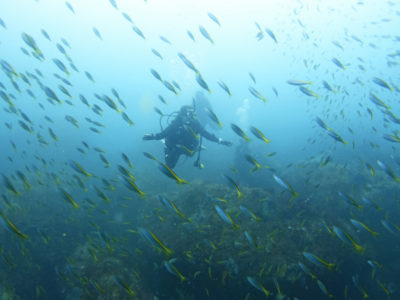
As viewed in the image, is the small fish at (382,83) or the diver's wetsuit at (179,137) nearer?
the small fish at (382,83)

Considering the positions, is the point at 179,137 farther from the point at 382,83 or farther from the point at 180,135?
the point at 382,83

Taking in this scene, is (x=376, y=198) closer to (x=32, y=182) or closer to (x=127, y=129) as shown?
(x=32, y=182)

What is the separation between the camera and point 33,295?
5.84 metres

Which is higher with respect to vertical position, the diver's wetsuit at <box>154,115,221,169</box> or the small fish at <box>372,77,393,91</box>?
the diver's wetsuit at <box>154,115,221,169</box>

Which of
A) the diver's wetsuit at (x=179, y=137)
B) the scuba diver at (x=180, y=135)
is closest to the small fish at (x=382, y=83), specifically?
the scuba diver at (x=180, y=135)

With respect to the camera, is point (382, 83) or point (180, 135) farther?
point (180, 135)

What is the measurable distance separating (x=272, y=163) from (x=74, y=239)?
14.6 meters

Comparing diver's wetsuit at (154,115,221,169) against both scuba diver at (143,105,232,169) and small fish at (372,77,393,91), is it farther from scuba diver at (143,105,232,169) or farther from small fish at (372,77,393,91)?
small fish at (372,77,393,91)

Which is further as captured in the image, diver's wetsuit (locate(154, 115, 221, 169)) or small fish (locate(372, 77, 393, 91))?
diver's wetsuit (locate(154, 115, 221, 169))

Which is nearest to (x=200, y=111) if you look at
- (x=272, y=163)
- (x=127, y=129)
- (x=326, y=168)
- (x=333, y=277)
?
(x=272, y=163)

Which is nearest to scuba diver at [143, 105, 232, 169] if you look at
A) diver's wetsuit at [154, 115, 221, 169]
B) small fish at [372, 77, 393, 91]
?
diver's wetsuit at [154, 115, 221, 169]

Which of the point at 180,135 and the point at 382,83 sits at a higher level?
the point at 180,135

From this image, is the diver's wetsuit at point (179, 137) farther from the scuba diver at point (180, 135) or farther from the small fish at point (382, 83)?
the small fish at point (382, 83)

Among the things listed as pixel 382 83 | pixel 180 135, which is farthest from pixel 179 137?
pixel 382 83
